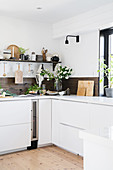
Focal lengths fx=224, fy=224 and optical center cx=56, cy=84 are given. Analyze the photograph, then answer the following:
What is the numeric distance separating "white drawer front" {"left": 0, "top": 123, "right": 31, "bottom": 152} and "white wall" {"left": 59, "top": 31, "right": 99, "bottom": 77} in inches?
57.4

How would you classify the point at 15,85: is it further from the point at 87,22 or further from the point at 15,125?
the point at 87,22

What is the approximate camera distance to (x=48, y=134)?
391cm

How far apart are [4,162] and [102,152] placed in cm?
248

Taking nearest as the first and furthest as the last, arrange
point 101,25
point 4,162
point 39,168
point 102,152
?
point 102,152
point 39,168
point 4,162
point 101,25

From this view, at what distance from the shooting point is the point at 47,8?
367 cm

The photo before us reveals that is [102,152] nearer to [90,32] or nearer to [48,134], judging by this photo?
[48,134]

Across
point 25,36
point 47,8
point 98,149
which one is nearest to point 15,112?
point 25,36

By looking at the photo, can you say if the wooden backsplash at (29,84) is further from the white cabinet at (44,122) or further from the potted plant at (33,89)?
the white cabinet at (44,122)

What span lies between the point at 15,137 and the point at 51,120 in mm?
718

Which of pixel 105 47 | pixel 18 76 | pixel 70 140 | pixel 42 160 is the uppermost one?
pixel 105 47

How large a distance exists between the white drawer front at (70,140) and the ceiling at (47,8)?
75.8 inches

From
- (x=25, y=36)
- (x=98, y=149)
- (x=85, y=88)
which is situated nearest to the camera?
(x=98, y=149)

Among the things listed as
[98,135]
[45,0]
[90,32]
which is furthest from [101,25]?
[98,135]

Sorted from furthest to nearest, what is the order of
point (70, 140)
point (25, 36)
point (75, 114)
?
point (25, 36) < point (70, 140) < point (75, 114)
